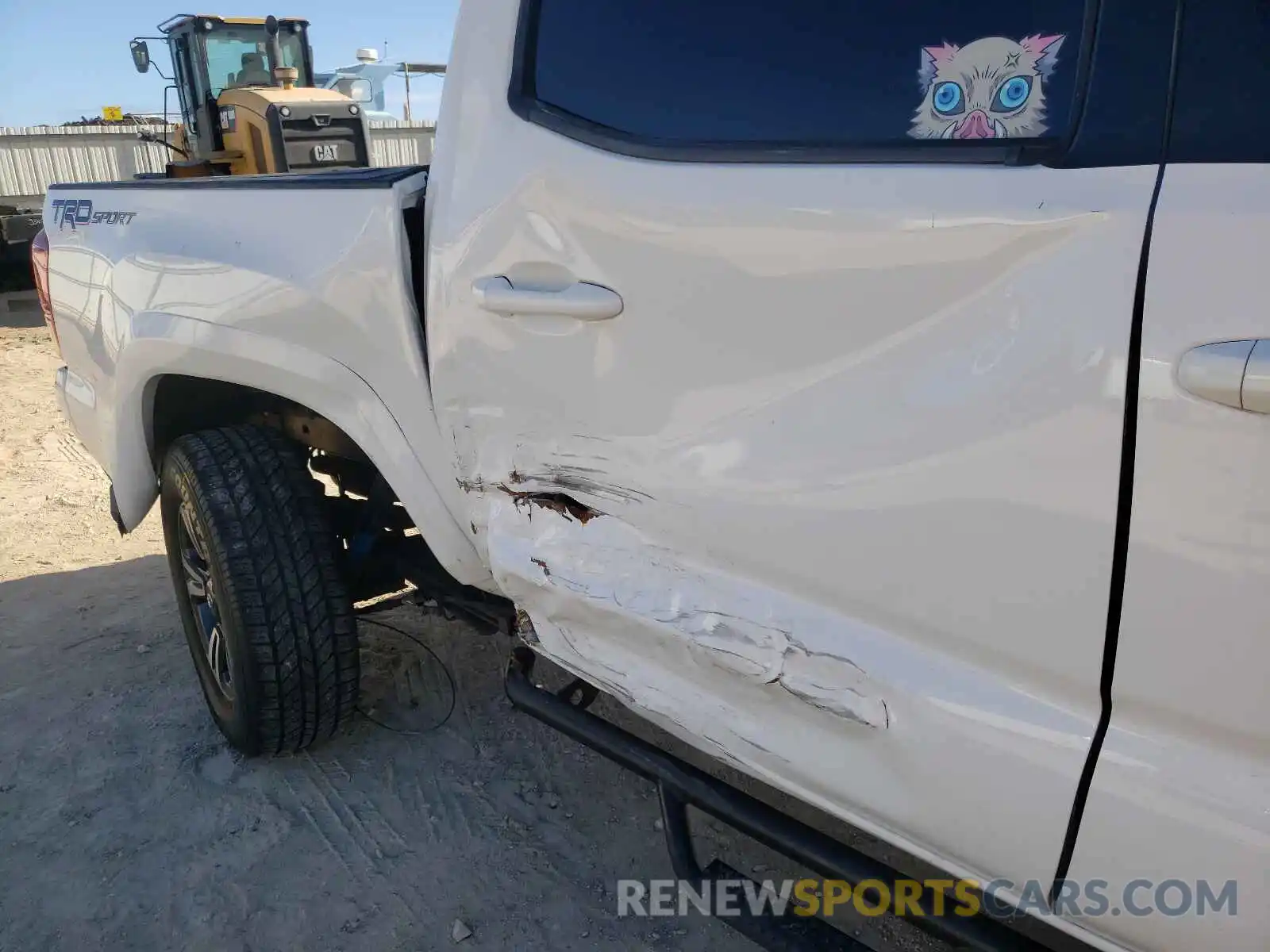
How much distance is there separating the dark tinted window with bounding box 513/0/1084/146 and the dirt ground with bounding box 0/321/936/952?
1.71 metres

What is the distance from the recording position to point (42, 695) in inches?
125

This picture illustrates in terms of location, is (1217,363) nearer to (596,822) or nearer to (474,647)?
(596,822)

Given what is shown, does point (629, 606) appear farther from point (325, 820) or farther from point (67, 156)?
point (67, 156)

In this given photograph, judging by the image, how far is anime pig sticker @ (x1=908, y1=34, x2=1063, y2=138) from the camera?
3.81ft

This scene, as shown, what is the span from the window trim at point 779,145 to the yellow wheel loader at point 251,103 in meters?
9.30

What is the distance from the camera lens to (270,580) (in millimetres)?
2443

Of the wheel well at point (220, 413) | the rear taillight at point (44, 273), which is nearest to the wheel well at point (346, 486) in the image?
the wheel well at point (220, 413)

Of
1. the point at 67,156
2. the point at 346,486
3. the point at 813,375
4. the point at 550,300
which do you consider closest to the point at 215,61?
the point at 67,156

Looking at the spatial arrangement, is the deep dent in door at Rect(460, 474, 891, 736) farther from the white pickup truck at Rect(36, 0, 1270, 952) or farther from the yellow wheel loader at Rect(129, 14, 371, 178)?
the yellow wheel loader at Rect(129, 14, 371, 178)

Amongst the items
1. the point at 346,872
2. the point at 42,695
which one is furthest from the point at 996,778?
the point at 42,695

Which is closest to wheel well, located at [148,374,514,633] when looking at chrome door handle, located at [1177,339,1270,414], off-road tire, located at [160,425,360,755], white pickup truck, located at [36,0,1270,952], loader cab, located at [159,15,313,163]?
off-road tire, located at [160,425,360,755]

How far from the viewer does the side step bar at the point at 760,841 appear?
4.50 feet

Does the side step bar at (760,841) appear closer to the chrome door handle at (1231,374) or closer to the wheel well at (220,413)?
the chrome door handle at (1231,374)

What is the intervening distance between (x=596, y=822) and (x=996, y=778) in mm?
1534
